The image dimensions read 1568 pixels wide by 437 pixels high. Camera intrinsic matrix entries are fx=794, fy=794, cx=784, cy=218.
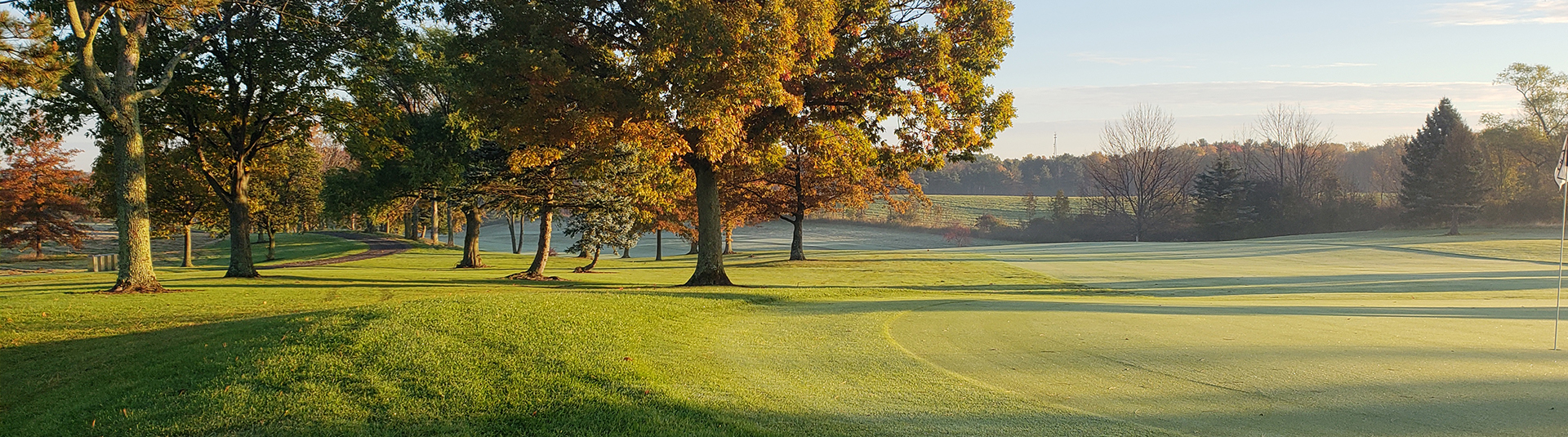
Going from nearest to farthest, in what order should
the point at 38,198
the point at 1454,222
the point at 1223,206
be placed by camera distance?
1. the point at 38,198
2. the point at 1454,222
3. the point at 1223,206

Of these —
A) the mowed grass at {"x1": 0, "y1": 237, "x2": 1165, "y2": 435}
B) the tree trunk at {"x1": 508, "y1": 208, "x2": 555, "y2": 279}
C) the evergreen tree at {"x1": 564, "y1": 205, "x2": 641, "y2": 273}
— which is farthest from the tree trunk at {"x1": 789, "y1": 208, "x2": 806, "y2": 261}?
the mowed grass at {"x1": 0, "y1": 237, "x2": 1165, "y2": 435}

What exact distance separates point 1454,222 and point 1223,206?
19.5 m

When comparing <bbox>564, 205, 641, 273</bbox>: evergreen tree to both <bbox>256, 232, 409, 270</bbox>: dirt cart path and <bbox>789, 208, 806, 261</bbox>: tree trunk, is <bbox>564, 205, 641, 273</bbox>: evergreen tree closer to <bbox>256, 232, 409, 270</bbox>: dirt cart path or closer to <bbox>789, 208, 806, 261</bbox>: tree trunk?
<bbox>789, 208, 806, 261</bbox>: tree trunk

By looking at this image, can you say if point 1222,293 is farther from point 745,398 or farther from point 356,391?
point 356,391

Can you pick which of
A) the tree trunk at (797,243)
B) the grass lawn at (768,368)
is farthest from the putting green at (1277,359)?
the tree trunk at (797,243)

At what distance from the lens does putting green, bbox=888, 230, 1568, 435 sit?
5926mm

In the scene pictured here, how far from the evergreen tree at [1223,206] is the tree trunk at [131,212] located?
7454 centimetres

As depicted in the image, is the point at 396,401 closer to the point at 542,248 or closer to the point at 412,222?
the point at 542,248

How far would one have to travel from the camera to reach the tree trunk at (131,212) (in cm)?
1616

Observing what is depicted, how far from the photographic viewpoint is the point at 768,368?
8.04 meters

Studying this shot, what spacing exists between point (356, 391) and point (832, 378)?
407 centimetres

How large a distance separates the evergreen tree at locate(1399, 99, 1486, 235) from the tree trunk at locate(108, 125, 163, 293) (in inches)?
2595

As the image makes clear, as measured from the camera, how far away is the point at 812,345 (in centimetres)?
943

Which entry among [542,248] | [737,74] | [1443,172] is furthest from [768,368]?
[1443,172]
